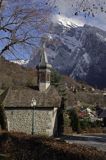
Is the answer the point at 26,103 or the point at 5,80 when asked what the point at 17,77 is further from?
the point at 26,103

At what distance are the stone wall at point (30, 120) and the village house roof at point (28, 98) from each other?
0.95 metres

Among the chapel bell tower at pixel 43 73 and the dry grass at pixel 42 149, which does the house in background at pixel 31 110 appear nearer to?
the chapel bell tower at pixel 43 73

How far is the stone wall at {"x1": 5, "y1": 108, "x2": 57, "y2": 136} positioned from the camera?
74.4m

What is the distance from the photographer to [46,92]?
79.5 metres

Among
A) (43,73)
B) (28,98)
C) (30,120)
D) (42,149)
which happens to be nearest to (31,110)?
(30,120)

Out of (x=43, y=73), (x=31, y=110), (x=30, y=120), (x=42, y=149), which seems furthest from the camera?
(x=43, y=73)

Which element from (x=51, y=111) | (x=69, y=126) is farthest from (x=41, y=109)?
(x=69, y=126)

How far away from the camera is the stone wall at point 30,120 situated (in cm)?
7438

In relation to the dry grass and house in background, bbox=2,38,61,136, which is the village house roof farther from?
the dry grass

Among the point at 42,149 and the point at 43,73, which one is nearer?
the point at 42,149

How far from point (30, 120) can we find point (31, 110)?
1606 millimetres

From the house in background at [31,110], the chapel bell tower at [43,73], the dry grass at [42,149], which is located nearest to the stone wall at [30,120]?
the house in background at [31,110]

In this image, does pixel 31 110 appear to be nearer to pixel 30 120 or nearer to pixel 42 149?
pixel 30 120

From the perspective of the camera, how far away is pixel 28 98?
7800 cm
